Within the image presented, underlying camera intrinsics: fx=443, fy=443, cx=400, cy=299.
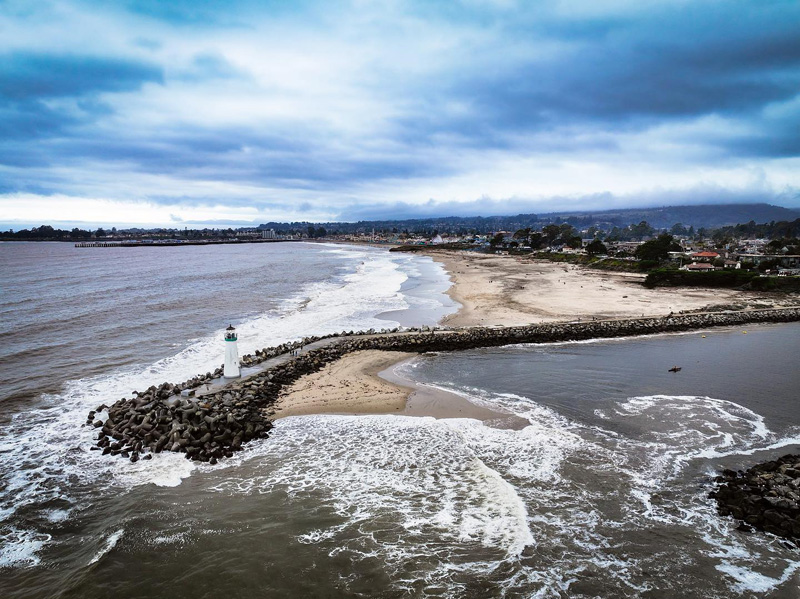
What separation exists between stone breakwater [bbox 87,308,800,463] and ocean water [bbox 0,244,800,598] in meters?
0.56

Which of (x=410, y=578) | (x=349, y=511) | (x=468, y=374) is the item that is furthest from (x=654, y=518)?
(x=468, y=374)

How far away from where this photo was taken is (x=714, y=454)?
989cm

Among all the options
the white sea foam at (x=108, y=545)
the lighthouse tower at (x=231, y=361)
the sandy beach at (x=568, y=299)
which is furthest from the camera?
the sandy beach at (x=568, y=299)

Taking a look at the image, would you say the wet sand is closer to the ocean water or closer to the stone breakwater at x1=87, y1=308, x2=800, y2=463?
the ocean water

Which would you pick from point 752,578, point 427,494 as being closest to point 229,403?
point 427,494

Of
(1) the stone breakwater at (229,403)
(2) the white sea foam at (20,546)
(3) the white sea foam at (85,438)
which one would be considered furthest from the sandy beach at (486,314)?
(2) the white sea foam at (20,546)

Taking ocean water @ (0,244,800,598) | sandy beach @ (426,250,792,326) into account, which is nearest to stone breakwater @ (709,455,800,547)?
ocean water @ (0,244,800,598)

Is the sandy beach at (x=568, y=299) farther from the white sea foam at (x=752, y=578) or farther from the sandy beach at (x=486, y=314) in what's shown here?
the white sea foam at (x=752, y=578)

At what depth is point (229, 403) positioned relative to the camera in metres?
11.6

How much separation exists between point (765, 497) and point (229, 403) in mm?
11541

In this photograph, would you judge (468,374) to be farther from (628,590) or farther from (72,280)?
(72,280)

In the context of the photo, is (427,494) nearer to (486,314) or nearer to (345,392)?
(345,392)

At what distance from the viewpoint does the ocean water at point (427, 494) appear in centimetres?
633

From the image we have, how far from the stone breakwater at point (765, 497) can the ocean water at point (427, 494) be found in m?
0.30
